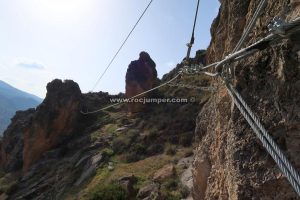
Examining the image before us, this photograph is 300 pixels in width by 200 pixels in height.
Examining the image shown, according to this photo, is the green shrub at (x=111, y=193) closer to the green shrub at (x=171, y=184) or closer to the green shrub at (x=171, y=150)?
the green shrub at (x=171, y=184)

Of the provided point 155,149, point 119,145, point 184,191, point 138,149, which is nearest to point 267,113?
point 184,191

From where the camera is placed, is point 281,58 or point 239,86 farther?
point 239,86

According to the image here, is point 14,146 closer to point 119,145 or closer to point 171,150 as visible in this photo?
point 119,145

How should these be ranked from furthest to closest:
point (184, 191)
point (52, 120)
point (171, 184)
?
point (52, 120)
point (171, 184)
point (184, 191)

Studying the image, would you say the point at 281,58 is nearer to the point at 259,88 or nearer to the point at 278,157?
the point at 259,88

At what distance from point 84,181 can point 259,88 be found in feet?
93.1

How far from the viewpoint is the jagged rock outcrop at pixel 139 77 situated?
4572cm

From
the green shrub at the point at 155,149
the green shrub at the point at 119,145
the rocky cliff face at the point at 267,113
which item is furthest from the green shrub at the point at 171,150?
the rocky cliff face at the point at 267,113

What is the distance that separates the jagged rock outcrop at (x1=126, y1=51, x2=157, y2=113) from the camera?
150 feet

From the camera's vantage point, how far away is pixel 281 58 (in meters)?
3.40

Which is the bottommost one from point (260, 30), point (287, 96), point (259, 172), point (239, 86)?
point (259, 172)

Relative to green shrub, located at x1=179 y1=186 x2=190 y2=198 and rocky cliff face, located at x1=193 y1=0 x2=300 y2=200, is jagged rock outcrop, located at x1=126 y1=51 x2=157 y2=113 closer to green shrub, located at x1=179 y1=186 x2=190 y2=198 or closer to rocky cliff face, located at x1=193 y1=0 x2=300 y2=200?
green shrub, located at x1=179 y1=186 x2=190 y2=198

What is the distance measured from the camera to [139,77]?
46000 millimetres

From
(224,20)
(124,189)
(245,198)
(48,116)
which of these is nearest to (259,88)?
(245,198)
